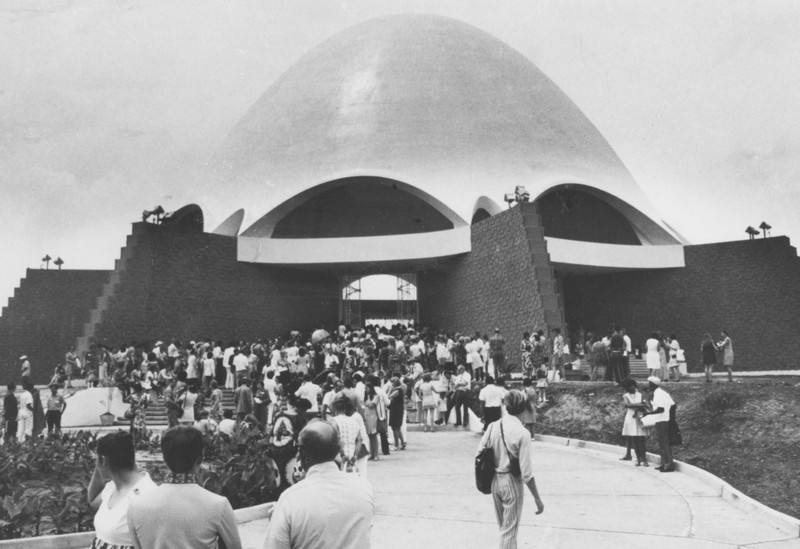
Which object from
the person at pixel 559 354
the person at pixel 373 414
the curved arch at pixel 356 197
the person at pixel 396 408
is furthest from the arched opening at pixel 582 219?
the person at pixel 373 414

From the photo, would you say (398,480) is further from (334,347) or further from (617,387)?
(334,347)

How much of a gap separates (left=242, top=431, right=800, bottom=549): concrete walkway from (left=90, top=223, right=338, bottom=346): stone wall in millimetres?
12236

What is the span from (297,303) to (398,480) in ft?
52.7

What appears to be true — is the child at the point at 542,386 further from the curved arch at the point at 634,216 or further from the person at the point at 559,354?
the curved arch at the point at 634,216

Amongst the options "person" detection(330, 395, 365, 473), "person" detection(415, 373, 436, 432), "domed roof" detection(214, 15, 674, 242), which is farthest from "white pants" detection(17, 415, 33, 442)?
"domed roof" detection(214, 15, 674, 242)

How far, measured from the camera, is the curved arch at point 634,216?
2428 centimetres

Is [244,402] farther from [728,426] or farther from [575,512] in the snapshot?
[728,426]

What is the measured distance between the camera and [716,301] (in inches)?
875

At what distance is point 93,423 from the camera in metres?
14.2

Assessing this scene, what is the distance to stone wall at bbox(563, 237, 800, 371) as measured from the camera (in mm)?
21078

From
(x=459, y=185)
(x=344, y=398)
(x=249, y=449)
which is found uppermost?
(x=459, y=185)

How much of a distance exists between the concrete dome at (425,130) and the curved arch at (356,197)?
0.12 metres

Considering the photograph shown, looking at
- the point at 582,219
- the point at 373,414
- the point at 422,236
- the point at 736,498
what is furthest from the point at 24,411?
the point at 582,219

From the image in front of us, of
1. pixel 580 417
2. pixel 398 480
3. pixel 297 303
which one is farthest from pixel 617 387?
pixel 297 303
